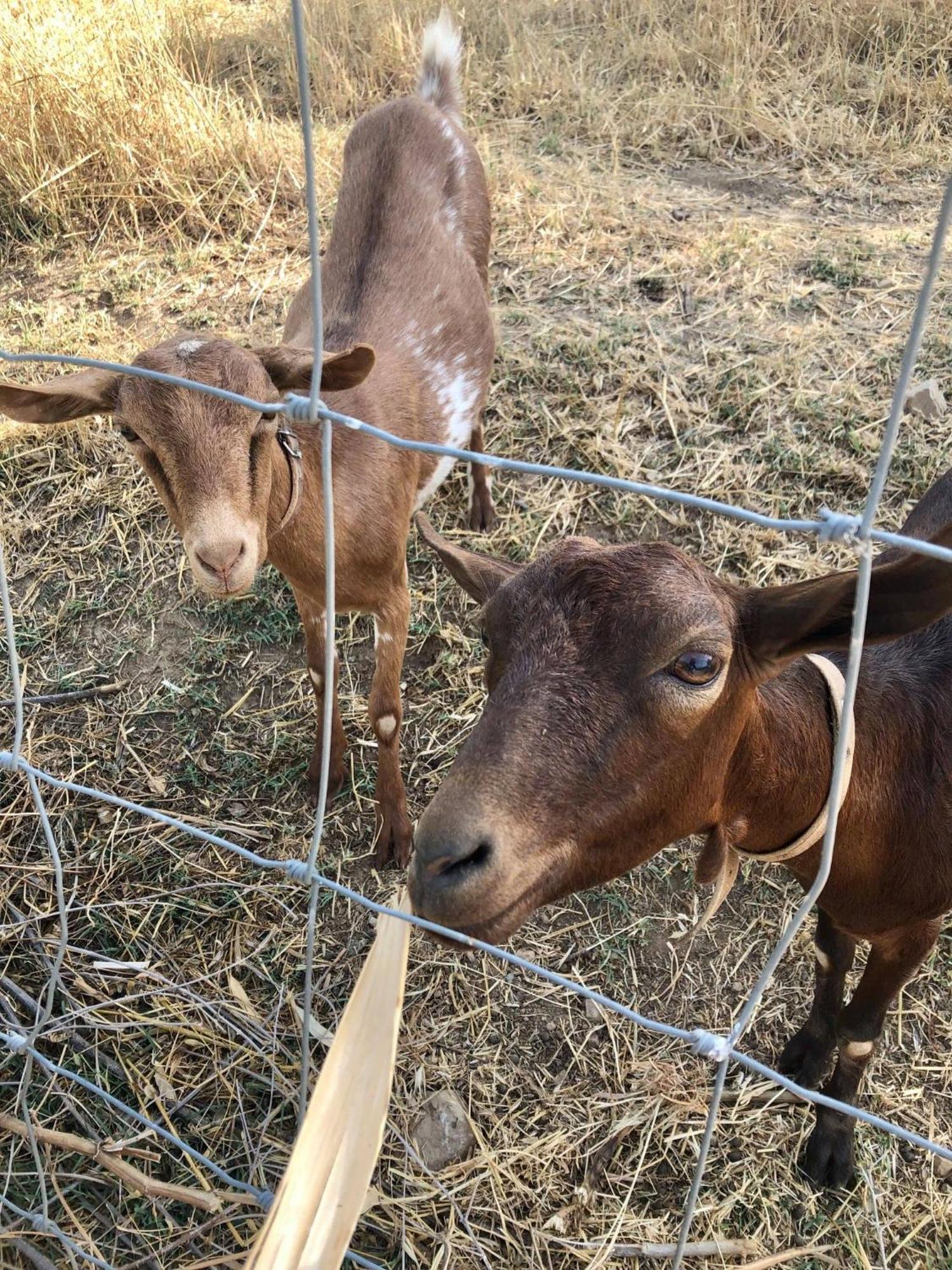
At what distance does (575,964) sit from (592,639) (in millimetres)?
1728

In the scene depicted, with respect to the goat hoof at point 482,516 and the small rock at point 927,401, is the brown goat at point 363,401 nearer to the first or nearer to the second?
the goat hoof at point 482,516

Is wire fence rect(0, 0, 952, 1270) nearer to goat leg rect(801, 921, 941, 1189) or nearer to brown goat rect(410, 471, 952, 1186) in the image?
brown goat rect(410, 471, 952, 1186)

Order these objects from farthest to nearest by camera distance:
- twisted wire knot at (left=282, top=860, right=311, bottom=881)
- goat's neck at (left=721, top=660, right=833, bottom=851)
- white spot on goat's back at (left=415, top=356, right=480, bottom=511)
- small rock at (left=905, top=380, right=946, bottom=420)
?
small rock at (left=905, top=380, right=946, bottom=420), white spot on goat's back at (left=415, top=356, right=480, bottom=511), goat's neck at (left=721, top=660, right=833, bottom=851), twisted wire knot at (left=282, top=860, right=311, bottom=881)

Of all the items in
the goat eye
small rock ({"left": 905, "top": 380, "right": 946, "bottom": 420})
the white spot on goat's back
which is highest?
the goat eye

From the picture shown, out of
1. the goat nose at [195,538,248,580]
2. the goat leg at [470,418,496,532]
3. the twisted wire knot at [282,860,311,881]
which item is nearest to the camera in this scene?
the twisted wire knot at [282,860,311,881]

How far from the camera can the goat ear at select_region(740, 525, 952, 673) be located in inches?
58.4

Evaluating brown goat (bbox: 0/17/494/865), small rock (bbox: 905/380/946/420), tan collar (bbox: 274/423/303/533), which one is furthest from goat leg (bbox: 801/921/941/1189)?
small rock (bbox: 905/380/946/420)

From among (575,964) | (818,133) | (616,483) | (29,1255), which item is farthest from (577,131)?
(29,1255)

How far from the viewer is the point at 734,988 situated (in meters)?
3.05

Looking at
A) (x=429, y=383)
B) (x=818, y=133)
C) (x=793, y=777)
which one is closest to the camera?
(x=793, y=777)

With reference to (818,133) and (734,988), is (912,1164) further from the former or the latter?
(818,133)

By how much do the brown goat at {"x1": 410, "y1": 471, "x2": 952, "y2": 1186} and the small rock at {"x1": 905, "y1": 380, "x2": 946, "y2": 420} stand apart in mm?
2584

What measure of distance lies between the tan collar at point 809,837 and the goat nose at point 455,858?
2.16 ft

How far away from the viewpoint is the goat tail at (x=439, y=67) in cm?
505
